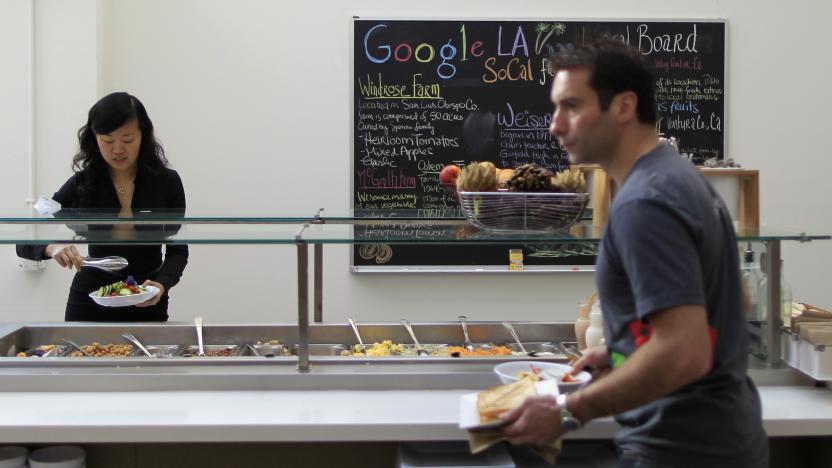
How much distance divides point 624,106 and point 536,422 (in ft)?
1.94

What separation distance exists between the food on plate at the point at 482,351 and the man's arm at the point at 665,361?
0.90 m

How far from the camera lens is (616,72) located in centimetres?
145

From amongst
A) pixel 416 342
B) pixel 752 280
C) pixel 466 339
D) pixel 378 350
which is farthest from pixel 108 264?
pixel 752 280

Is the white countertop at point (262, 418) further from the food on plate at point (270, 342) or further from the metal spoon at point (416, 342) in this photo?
the food on plate at point (270, 342)

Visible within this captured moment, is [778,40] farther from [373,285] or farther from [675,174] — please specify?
[675,174]

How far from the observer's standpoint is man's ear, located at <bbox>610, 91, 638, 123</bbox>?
146 cm

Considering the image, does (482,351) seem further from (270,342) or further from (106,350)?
(106,350)

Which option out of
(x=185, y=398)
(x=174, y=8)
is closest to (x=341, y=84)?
(x=174, y=8)

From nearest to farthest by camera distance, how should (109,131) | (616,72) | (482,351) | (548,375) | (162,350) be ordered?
1. (616,72)
2. (548,375)
3. (482,351)
4. (162,350)
5. (109,131)

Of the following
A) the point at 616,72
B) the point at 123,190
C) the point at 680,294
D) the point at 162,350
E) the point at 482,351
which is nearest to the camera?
the point at 680,294

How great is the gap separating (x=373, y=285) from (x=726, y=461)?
3.24 metres

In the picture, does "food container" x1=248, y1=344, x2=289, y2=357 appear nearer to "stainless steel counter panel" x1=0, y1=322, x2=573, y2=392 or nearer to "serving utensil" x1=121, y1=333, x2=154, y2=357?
"stainless steel counter panel" x1=0, y1=322, x2=573, y2=392

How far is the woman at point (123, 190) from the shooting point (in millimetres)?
2936

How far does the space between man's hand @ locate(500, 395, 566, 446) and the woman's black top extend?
5.75ft
